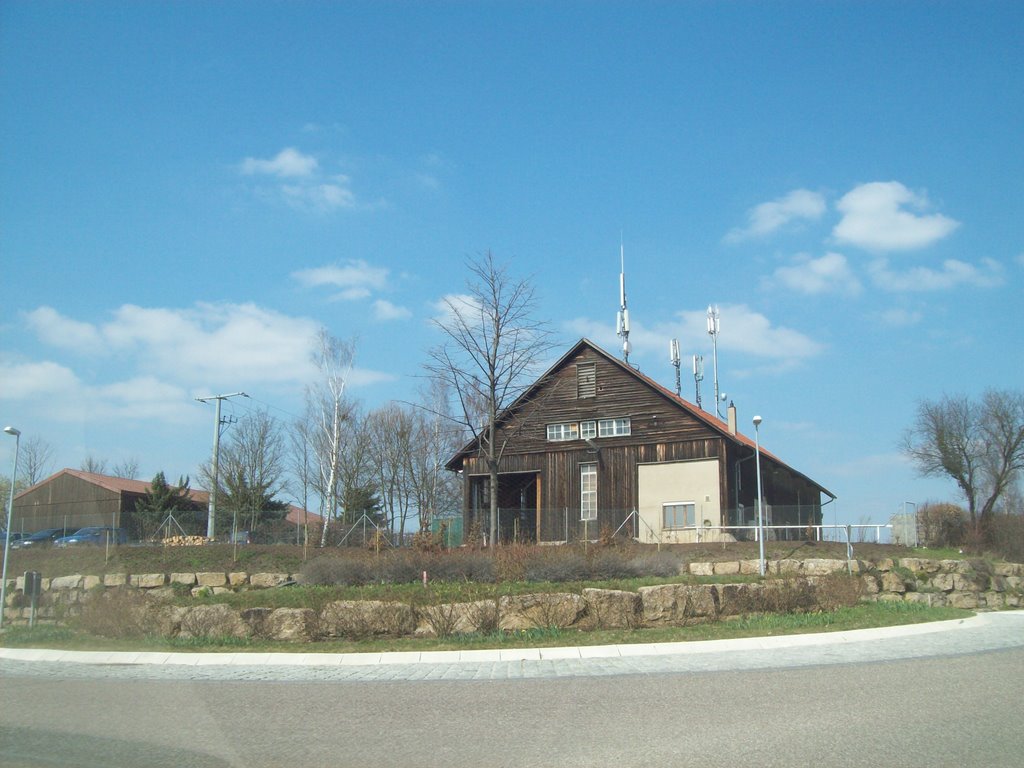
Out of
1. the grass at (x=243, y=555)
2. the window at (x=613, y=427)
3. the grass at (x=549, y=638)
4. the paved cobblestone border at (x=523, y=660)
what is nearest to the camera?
the paved cobblestone border at (x=523, y=660)

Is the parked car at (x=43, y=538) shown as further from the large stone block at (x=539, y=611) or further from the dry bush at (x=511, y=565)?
the large stone block at (x=539, y=611)

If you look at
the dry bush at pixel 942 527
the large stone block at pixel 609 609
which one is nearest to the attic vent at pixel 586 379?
the dry bush at pixel 942 527

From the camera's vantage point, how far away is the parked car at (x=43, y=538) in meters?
33.6

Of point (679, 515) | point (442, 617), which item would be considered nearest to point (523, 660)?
point (442, 617)

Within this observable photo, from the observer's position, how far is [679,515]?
36.3 metres

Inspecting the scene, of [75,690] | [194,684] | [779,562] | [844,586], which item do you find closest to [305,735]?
[194,684]

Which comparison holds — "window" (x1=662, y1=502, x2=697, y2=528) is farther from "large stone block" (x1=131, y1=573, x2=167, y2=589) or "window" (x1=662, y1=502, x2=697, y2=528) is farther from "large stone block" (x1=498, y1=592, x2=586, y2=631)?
"large stone block" (x1=498, y1=592, x2=586, y2=631)

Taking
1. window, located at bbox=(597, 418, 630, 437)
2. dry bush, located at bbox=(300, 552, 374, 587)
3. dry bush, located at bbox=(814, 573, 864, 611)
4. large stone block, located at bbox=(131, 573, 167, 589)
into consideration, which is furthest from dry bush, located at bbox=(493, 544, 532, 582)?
window, located at bbox=(597, 418, 630, 437)

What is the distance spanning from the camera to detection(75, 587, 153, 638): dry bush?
661 inches

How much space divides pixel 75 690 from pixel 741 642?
10.3m

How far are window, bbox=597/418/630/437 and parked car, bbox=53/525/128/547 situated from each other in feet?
66.6

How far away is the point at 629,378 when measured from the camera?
38.8 metres

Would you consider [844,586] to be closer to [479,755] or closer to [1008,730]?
[1008,730]

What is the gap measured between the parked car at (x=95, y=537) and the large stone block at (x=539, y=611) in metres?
19.3
